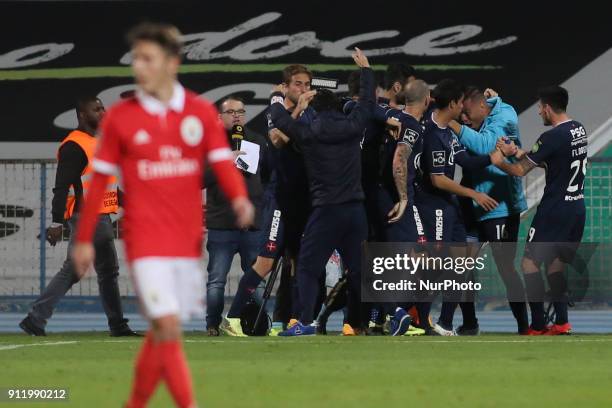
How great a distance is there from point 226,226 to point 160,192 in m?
5.99

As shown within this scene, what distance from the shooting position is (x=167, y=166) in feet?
19.9

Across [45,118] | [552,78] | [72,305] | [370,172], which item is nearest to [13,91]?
[45,118]

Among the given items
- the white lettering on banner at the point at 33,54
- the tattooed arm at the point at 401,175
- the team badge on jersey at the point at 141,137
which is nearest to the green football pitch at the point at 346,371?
the tattooed arm at the point at 401,175

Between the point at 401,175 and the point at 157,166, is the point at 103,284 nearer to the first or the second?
the point at 401,175

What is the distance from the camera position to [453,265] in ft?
40.4

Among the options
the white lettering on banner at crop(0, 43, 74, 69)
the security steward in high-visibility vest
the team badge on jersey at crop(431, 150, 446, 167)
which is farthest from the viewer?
the white lettering on banner at crop(0, 43, 74, 69)

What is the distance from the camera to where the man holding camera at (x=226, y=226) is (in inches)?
472

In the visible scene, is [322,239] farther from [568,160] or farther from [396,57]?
[396,57]

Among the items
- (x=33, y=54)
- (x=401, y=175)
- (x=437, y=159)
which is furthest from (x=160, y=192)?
(x=33, y=54)

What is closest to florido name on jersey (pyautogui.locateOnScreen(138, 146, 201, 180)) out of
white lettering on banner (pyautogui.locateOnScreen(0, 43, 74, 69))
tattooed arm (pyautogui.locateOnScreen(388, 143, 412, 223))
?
tattooed arm (pyautogui.locateOnScreen(388, 143, 412, 223))

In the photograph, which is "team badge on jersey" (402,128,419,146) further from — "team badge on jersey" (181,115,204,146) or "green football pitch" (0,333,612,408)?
"team badge on jersey" (181,115,204,146)

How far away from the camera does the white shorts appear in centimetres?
590

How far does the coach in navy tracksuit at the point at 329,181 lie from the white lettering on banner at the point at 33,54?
8722 mm

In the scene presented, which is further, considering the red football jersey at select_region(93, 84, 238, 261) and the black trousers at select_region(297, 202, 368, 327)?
the black trousers at select_region(297, 202, 368, 327)
